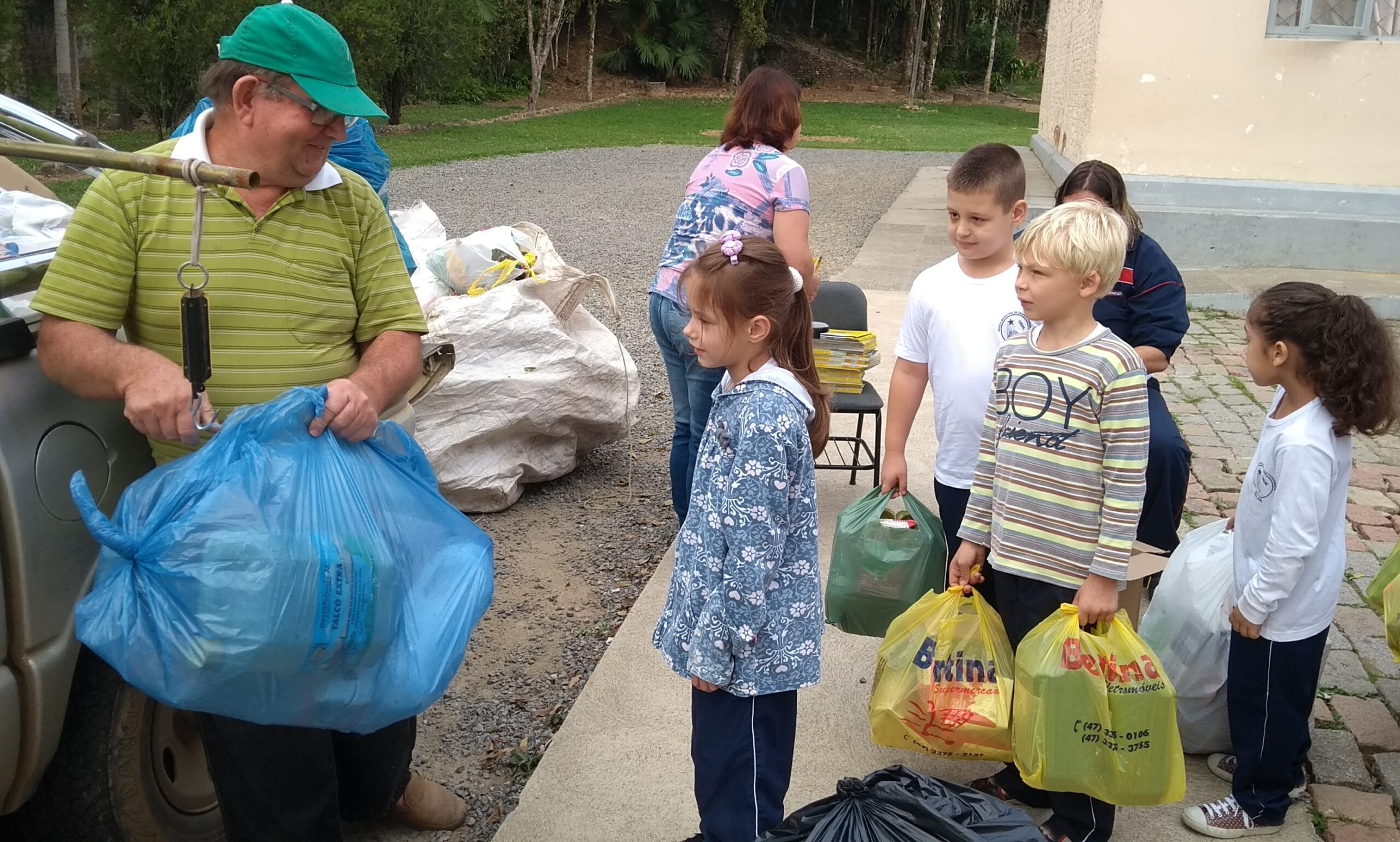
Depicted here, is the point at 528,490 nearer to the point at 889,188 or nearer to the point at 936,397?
the point at 936,397

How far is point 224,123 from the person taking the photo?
8.16ft

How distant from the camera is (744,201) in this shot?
4094 millimetres

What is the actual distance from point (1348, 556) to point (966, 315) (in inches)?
98.2

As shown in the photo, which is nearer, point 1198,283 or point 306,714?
point 306,714

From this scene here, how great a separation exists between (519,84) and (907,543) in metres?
35.9

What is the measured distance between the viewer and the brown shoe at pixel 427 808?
3012mm

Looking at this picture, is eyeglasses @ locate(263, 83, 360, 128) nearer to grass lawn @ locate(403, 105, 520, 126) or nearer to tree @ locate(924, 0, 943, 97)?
grass lawn @ locate(403, 105, 520, 126)

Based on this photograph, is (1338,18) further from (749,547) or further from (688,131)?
(688,131)

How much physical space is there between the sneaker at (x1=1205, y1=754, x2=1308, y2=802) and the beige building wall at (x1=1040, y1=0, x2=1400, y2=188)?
8.34 metres

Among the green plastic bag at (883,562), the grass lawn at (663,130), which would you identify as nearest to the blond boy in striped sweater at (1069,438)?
the green plastic bag at (883,562)

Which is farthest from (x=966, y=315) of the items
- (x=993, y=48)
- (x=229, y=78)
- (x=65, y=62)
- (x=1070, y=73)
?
(x=993, y=48)

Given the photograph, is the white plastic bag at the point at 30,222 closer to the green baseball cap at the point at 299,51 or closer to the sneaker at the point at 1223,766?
the green baseball cap at the point at 299,51

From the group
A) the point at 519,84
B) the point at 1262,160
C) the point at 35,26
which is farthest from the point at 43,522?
the point at 519,84

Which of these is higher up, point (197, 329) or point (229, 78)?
point (229, 78)
